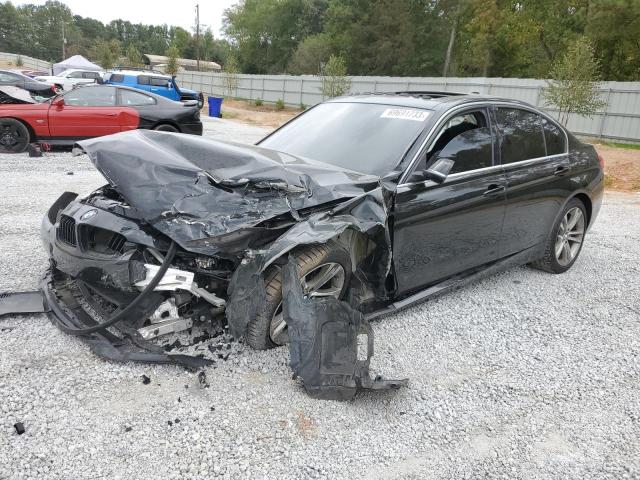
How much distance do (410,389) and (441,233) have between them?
4.01ft

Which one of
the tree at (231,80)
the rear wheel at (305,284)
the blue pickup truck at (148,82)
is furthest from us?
the tree at (231,80)

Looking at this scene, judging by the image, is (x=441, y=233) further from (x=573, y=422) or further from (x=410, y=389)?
(x=573, y=422)

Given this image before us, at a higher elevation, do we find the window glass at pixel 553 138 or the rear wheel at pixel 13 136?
the window glass at pixel 553 138

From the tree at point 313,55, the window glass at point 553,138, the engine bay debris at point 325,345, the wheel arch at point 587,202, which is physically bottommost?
the engine bay debris at point 325,345

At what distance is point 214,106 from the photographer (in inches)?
997

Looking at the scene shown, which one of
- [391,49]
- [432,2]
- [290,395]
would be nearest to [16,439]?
[290,395]

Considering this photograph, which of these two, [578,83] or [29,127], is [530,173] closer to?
[29,127]

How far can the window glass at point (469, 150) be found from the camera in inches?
152

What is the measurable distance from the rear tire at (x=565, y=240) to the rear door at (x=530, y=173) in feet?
0.55

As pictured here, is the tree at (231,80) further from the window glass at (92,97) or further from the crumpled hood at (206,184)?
the crumpled hood at (206,184)

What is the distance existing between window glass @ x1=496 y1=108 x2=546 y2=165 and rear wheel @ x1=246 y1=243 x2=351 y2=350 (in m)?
1.93

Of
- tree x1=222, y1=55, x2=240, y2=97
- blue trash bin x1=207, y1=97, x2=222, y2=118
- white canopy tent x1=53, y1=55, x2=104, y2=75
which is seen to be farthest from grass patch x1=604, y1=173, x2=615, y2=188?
tree x1=222, y1=55, x2=240, y2=97

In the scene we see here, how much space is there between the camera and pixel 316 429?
2.63 meters

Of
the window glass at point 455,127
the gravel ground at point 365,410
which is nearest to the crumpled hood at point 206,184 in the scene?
the window glass at point 455,127
